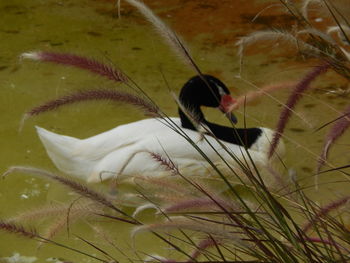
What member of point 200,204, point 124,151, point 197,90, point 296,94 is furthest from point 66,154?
point 200,204

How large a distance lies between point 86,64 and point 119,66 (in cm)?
264

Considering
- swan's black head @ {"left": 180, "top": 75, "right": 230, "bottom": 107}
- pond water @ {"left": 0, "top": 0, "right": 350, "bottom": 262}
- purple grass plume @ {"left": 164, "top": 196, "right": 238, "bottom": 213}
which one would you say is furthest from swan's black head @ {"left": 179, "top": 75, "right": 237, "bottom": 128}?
purple grass plume @ {"left": 164, "top": 196, "right": 238, "bottom": 213}

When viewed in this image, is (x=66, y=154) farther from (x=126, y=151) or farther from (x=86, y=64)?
(x=86, y=64)

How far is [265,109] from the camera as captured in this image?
3.58 m

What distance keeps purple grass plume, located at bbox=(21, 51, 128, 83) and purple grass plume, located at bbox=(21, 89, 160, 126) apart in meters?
0.03

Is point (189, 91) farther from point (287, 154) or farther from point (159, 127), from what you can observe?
point (287, 154)

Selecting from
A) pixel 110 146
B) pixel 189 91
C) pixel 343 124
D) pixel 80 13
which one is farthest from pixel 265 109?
pixel 343 124

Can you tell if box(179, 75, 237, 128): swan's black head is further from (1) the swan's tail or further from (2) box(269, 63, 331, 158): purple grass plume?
(2) box(269, 63, 331, 158): purple grass plume

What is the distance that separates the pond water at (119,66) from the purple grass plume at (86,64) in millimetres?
1298

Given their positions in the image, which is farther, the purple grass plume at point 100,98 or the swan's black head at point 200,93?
the swan's black head at point 200,93

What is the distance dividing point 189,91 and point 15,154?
71 centimetres

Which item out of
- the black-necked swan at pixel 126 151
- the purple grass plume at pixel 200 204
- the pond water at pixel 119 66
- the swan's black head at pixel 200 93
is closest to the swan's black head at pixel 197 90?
the swan's black head at pixel 200 93

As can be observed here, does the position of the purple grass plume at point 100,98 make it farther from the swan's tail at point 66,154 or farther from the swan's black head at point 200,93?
the swan's black head at point 200,93

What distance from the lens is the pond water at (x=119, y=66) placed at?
2965 mm
